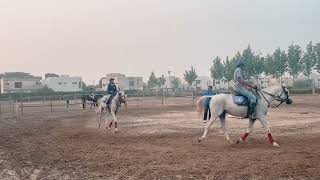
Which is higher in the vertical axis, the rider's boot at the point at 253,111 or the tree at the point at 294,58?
the tree at the point at 294,58

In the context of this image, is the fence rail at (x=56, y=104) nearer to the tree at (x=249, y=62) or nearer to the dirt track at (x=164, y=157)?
the tree at (x=249, y=62)

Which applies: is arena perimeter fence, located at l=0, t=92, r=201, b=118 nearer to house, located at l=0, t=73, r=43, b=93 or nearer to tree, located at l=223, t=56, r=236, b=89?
tree, located at l=223, t=56, r=236, b=89

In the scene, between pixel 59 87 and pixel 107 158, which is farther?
pixel 59 87

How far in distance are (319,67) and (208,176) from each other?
69385 mm

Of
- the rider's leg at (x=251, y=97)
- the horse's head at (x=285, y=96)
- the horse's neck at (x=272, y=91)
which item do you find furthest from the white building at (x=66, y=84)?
the rider's leg at (x=251, y=97)

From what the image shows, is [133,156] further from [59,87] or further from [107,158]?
[59,87]

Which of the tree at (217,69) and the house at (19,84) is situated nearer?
the tree at (217,69)

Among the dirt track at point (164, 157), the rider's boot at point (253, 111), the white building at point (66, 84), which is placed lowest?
the dirt track at point (164, 157)

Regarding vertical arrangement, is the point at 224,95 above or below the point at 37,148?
above

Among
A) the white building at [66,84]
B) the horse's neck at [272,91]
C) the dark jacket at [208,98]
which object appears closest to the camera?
the horse's neck at [272,91]

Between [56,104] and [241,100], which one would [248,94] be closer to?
[241,100]

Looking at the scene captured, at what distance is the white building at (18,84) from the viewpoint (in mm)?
95125

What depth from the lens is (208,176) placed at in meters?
8.93

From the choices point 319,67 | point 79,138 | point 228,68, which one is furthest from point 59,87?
point 79,138
